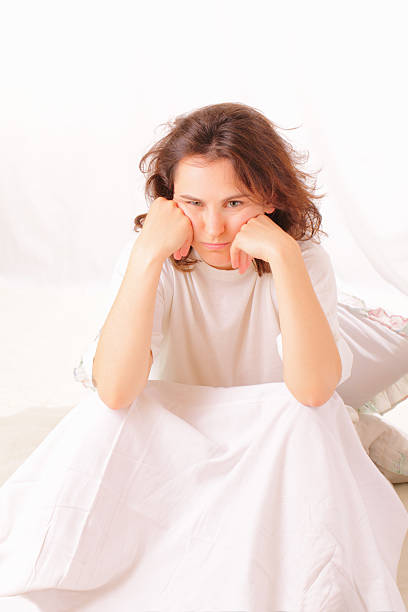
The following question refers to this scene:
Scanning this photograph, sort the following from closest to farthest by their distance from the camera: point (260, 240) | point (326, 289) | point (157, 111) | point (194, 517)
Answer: point (194, 517)
point (260, 240)
point (326, 289)
point (157, 111)

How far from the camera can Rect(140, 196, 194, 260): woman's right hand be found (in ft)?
4.83

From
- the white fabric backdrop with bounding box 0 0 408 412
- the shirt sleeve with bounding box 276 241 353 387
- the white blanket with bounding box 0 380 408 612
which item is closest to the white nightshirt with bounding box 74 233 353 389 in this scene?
the shirt sleeve with bounding box 276 241 353 387

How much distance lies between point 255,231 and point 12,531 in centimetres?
67

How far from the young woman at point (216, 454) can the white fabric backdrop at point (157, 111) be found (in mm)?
1666

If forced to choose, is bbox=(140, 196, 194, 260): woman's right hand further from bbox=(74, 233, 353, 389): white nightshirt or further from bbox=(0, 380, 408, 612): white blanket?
bbox=(0, 380, 408, 612): white blanket

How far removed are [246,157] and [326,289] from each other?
308 mm

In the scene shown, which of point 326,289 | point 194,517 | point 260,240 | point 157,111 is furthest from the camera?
point 157,111

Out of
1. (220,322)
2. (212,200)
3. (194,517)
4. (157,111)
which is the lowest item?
(194,517)

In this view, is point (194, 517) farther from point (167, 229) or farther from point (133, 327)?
point (167, 229)

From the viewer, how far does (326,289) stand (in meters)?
1.59

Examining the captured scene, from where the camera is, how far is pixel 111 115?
11.9 ft

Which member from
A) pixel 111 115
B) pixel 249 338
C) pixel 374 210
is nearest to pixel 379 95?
pixel 374 210

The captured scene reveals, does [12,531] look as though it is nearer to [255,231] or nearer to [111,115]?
[255,231]

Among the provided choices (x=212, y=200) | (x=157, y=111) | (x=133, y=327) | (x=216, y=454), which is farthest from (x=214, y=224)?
(x=157, y=111)
